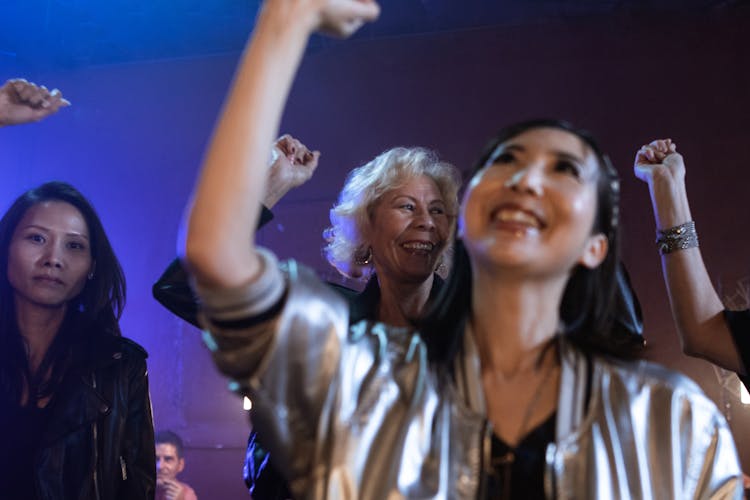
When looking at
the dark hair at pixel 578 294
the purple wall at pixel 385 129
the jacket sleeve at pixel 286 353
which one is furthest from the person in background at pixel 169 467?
the jacket sleeve at pixel 286 353

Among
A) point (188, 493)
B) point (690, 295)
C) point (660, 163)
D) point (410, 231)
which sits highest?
point (660, 163)

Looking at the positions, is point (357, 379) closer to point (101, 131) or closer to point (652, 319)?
point (652, 319)

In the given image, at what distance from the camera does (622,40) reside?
472 centimetres

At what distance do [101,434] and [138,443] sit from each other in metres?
0.12

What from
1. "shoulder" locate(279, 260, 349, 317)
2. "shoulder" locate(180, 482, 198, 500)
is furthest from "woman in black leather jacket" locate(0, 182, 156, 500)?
"shoulder" locate(180, 482, 198, 500)

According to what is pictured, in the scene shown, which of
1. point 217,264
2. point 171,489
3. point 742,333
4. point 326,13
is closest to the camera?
point 217,264

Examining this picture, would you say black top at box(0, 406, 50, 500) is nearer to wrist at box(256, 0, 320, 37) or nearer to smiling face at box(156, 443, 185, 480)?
wrist at box(256, 0, 320, 37)

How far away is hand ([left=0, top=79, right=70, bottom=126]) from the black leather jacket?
29.3 inches

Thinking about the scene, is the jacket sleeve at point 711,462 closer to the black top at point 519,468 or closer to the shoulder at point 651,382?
the shoulder at point 651,382

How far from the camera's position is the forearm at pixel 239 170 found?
44.3 inches

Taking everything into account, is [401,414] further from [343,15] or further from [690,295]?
[690,295]

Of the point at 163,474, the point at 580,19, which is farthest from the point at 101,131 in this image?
the point at 580,19

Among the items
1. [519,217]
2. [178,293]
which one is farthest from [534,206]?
[178,293]

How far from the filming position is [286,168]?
227 centimetres
